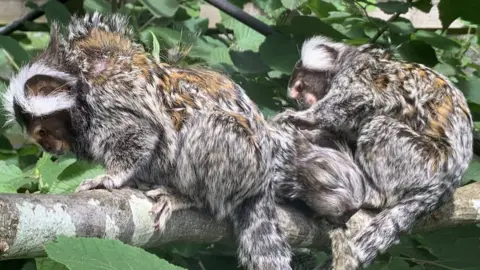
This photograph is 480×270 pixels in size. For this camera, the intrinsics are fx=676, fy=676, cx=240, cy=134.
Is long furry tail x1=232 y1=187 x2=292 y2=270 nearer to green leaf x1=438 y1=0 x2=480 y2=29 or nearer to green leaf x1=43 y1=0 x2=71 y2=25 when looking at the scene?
green leaf x1=438 y1=0 x2=480 y2=29

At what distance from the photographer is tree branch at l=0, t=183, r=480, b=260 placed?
150cm

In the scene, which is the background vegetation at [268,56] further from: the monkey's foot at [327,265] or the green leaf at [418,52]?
the monkey's foot at [327,265]

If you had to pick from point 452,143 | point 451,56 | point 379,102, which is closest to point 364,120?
point 379,102

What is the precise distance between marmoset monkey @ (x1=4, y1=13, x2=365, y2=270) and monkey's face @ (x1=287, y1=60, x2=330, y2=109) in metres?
0.76

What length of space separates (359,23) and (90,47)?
1.44 metres

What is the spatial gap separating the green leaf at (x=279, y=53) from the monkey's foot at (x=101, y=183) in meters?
1.02

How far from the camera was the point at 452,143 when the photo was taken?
288cm

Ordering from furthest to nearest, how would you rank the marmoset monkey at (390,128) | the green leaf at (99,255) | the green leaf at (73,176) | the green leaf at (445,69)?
the green leaf at (445,69)
the marmoset monkey at (390,128)
the green leaf at (73,176)
the green leaf at (99,255)

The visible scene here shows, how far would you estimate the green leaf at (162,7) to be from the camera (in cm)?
304

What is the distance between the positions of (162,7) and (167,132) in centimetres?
91

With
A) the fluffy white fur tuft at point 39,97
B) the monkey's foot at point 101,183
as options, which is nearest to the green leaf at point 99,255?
the monkey's foot at point 101,183

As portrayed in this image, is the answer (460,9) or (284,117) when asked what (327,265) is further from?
(460,9)

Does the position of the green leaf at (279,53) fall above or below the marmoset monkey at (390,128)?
above

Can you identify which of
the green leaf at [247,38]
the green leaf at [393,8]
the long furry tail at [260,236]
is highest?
the green leaf at [393,8]
